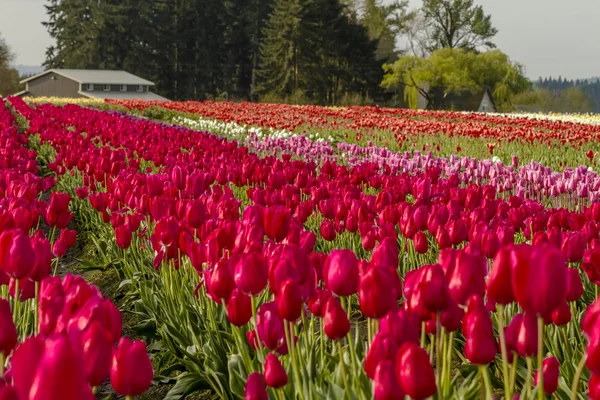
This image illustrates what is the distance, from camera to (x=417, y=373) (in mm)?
1301

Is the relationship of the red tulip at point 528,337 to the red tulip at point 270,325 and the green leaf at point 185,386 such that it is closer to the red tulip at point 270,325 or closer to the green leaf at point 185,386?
the red tulip at point 270,325

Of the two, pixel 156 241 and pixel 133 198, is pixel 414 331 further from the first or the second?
pixel 133 198

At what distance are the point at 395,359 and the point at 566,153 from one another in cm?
1208

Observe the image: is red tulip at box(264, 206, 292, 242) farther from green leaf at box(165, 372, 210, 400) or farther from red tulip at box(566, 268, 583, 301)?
red tulip at box(566, 268, 583, 301)

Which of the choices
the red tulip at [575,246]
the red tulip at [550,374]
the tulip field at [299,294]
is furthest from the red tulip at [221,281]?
the red tulip at [575,246]

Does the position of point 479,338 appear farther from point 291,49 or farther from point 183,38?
point 183,38

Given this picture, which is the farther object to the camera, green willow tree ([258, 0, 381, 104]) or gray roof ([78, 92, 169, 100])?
gray roof ([78, 92, 169, 100])

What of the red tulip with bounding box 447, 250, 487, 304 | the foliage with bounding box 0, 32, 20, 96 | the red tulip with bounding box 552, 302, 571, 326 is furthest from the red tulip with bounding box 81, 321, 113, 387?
the foliage with bounding box 0, 32, 20, 96

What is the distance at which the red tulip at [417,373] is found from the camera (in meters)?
1.30

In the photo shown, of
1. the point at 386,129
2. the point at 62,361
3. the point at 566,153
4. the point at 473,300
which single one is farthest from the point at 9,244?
the point at 386,129

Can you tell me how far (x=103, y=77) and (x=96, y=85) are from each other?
2.00 metres

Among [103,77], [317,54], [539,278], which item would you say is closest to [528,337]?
[539,278]

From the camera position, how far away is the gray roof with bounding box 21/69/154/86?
2441 inches

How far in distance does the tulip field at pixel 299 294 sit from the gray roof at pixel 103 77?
190ft
